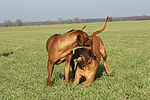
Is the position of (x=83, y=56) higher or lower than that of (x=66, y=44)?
lower

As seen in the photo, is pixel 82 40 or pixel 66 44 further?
pixel 66 44

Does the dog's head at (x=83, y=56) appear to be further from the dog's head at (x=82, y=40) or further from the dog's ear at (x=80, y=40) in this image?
the dog's ear at (x=80, y=40)

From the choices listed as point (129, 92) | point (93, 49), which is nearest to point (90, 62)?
point (93, 49)

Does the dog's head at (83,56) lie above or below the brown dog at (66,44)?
below

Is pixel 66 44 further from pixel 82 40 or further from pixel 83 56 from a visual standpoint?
pixel 83 56

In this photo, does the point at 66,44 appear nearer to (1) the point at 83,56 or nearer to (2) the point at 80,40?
(2) the point at 80,40

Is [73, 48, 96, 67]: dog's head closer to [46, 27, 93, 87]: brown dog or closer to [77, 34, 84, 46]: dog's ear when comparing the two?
[46, 27, 93, 87]: brown dog

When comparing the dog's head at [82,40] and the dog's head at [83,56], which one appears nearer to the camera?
the dog's head at [82,40]

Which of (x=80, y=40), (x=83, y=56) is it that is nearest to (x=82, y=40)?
(x=80, y=40)

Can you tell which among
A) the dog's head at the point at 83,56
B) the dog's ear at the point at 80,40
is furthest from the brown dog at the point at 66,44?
the dog's head at the point at 83,56

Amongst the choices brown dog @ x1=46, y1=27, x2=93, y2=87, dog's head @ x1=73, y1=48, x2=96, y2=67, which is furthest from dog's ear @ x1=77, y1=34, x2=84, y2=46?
dog's head @ x1=73, y1=48, x2=96, y2=67

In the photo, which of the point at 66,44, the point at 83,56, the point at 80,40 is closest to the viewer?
the point at 80,40

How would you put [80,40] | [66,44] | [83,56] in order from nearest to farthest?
1. [80,40]
2. [66,44]
3. [83,56]

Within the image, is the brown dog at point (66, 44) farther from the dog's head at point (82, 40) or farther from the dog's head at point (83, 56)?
the dog's head at point (83, 56)
